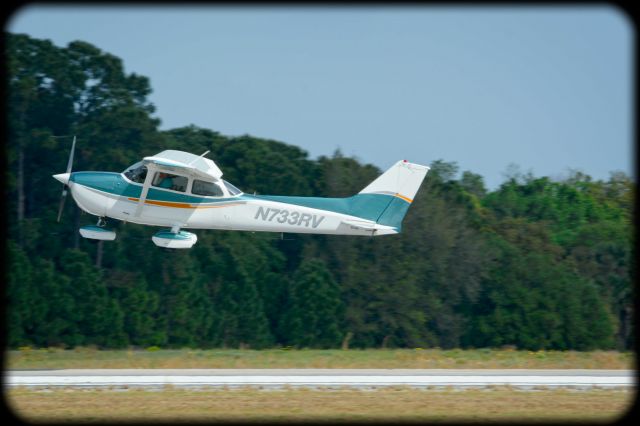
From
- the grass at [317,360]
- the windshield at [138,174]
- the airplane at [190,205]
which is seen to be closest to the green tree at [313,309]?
the grass at [317,360]

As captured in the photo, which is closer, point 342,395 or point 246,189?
point 342,395

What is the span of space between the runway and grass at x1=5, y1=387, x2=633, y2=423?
88 centimetres

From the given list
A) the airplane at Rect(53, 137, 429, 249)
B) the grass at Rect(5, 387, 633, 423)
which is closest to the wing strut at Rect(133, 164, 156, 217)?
the airplane at Rect(53, 137, 429, 249)

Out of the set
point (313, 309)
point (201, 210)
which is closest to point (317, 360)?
point (201, 210)

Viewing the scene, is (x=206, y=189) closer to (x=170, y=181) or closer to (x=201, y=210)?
(x=201, y=210)

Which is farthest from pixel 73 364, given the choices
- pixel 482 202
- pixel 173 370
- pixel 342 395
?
pixel 482 202

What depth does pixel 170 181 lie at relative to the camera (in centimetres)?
2048

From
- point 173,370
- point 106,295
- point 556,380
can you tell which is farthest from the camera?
point 106,295

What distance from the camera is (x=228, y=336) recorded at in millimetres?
41375

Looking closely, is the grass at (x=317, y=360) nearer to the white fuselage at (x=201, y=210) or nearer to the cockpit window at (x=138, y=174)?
the white fuselage at (x=201, y=210)

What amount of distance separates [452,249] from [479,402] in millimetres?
31627

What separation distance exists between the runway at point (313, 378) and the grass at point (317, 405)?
2.88 feet

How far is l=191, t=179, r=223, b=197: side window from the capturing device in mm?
20636

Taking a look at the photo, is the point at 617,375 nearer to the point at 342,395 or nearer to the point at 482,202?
the point at 342,395
